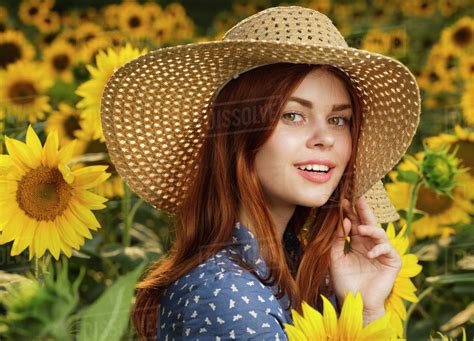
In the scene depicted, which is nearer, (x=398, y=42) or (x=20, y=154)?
(x=20, y=154)

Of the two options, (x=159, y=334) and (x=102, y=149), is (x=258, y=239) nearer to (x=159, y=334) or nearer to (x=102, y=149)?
(x=159, y=334)

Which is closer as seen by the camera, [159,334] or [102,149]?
[159,334]

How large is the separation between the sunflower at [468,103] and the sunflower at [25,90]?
29.7 inches

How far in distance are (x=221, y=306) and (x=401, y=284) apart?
431 mm

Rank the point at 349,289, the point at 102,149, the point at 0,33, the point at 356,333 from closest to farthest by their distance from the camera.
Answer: the point at 356,333, the point at 349,289, the point at 102,149, the point at 0,33

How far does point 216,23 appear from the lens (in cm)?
244

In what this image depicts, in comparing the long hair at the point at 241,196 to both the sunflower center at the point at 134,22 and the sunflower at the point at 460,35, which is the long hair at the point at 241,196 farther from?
the sunflower at the point at 460,35

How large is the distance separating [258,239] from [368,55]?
0.23 meters

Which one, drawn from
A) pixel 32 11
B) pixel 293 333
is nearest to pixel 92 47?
pixel 32 11

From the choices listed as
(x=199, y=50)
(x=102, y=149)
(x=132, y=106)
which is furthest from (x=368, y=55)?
(x=102, y=149)

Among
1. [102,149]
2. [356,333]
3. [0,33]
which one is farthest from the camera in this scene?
[0,33]

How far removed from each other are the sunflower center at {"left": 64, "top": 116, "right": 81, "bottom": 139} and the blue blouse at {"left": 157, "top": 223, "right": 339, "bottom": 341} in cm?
63

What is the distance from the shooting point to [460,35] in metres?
2.57

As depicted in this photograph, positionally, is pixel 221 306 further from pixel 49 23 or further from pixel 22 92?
pixel 49 23
